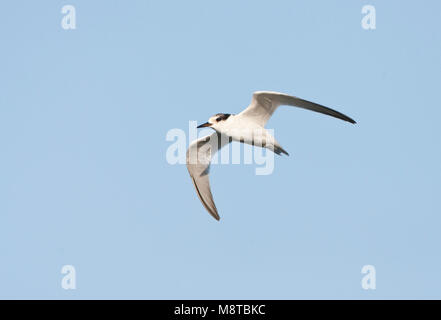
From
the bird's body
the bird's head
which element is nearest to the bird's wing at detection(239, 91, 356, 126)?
the bird's body

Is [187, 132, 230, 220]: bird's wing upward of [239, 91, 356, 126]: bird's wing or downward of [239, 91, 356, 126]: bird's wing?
downward

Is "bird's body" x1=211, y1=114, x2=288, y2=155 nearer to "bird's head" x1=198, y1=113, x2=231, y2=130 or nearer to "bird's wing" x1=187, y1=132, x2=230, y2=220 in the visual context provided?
"bird's head" x1=198, y1=113, x2=231, y2=130

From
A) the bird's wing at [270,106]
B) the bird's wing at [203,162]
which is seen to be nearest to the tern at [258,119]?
the bird's wing at [270,106]

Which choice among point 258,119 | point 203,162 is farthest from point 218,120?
point 203,162

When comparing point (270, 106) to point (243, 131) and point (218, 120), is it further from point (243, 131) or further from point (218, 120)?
point (218, 120)

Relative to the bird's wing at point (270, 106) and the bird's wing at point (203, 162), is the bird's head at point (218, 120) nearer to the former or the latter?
the bird's wing at point (270, 106)
